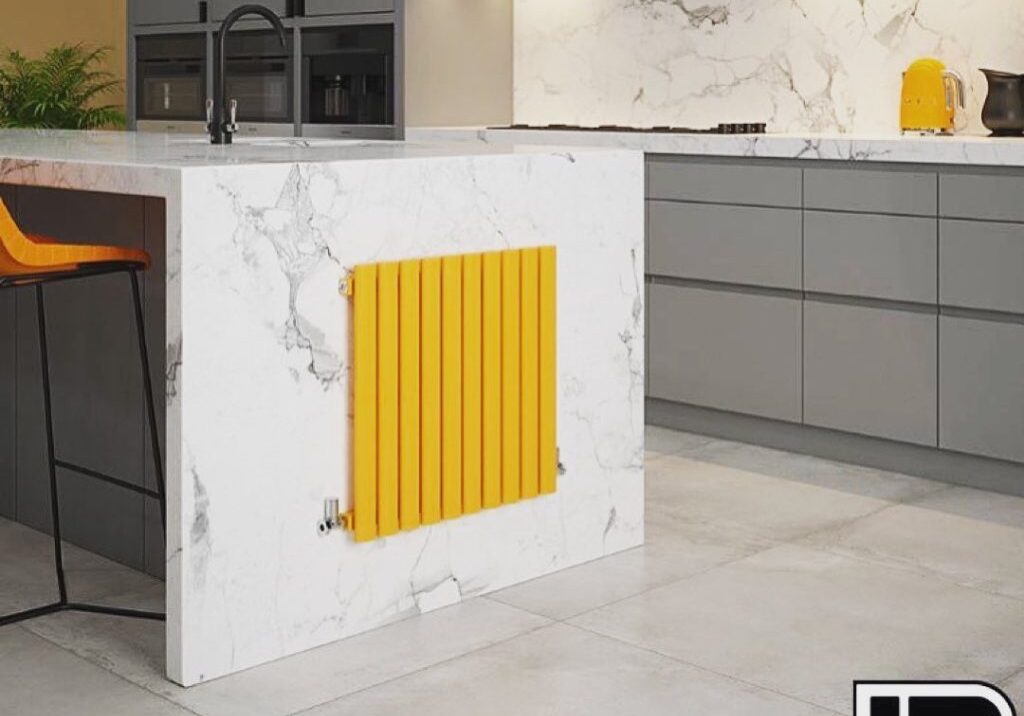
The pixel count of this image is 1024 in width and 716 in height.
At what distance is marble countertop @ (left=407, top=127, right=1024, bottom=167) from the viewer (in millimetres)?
4043

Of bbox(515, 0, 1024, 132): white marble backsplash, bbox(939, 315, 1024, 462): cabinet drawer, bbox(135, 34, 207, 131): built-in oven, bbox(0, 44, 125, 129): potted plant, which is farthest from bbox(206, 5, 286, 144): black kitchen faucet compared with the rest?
bbox(0, 44, 125, 129): potted plant

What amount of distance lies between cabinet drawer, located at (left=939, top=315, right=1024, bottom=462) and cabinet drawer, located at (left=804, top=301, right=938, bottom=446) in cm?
4

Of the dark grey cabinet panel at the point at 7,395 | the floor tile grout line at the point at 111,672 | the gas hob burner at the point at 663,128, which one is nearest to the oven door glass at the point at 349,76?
the gas hob burner at the point at 663,128

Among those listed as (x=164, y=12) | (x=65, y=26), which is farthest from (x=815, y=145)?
(x=65, y=26)

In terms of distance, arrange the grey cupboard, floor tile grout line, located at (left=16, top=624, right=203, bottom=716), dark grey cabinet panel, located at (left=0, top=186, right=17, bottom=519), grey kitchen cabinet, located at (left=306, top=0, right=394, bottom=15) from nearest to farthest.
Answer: floor tile grout line, located at (left=16, top=624, right=203, bottom=716) < dark grey cabinet panel, located at (left=0, top=186, right=17, bottom=519) < the grey cupboard < grey kitchen cabinet, located at (left=306, top=0, right=394, bottom=15)

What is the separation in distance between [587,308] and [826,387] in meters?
1.37

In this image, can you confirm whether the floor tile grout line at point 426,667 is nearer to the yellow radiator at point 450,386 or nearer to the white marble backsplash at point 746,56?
the yellow radiator at point 450,386

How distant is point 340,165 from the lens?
2881 mm

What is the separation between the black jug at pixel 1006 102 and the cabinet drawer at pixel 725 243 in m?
0.64

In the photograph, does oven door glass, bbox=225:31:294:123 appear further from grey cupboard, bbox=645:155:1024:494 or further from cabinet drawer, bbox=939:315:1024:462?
cabinet drawer, bbox=939:315:1024:462

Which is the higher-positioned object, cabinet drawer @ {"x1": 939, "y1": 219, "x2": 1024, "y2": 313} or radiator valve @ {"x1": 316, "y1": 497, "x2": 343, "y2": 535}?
cabinet drawer @ {"x1": 939, "y1": 219, "x2": 1024, "y2": 313}

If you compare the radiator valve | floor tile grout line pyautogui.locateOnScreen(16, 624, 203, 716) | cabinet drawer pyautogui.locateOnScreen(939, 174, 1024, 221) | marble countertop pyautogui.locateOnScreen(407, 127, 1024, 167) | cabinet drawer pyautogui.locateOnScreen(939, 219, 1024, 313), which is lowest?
floor tile grout line pyautogui.locateOnScreen(16, 624, 203, 716)

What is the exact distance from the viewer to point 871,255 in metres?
4.37

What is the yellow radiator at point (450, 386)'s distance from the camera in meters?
2.95
